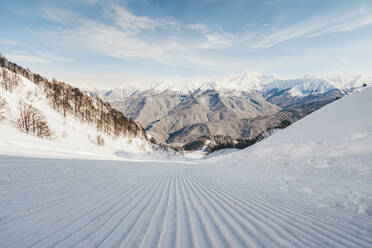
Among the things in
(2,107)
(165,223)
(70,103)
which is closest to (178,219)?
(165,223)

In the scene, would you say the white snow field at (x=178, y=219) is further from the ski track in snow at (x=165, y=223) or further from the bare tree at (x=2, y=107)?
the bare tree at (x=2, y=107)

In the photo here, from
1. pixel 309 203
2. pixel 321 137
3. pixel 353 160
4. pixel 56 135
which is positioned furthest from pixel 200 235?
pixel 56 135

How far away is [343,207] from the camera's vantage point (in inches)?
193

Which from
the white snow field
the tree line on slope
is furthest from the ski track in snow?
the tree line on slope

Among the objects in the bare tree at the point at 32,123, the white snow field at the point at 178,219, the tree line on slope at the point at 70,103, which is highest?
the tree line on slope at the point at 70,103

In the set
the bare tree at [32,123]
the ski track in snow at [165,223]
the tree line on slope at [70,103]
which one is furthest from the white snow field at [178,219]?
the tree line on slope at [70,103]

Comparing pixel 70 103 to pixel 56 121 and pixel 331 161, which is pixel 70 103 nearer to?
pixel 56 121

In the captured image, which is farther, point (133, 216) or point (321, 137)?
point (321, 137)

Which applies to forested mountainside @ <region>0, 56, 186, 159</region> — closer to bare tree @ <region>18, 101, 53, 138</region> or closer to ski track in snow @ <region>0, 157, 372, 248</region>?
bare tree @ <region>18, 101, 53, 138</region>

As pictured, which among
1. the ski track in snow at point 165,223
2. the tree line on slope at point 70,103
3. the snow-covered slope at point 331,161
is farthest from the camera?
the tree line on slope at point 70,103

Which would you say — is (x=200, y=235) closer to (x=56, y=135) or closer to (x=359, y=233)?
(x=359, y=233)

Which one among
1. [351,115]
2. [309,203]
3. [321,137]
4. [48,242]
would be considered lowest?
[309,203]

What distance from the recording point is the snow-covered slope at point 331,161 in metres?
5.97

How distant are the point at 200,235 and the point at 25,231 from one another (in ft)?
8.99
